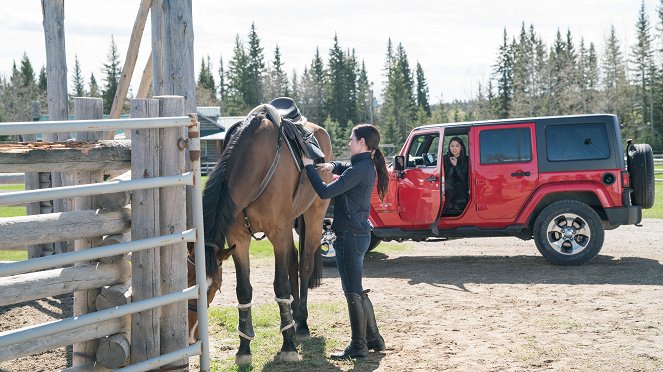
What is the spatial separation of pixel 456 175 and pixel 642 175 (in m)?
2.52

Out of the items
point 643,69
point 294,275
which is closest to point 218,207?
point 294,275

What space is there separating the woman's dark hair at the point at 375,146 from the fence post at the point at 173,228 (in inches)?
86.7

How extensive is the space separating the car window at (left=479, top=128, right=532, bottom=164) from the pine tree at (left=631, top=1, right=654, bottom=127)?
63.5m

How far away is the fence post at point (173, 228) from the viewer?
4141 mm

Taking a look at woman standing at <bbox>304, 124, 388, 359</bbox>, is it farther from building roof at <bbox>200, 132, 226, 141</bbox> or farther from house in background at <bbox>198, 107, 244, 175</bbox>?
house in background at <bbox>198, 107, 244, 175</bbox>

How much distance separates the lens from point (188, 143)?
13.9 ft

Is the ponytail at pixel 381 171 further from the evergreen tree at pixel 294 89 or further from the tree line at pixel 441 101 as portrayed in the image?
the evergreen tree at pixel 294 89

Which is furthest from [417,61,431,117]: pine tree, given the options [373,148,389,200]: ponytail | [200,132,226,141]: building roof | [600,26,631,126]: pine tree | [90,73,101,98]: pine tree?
[373,148,389,200]: ponytail

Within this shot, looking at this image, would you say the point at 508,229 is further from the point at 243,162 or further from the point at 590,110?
the point at 590,110

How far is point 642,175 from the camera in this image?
10031 mm

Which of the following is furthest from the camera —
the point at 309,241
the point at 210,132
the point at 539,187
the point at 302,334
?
the point at 210,132

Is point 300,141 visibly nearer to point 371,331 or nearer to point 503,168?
point 371,331

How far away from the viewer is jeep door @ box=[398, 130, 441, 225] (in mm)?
10322

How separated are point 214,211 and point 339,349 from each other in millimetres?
1815
